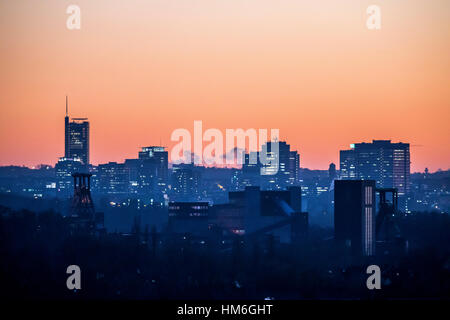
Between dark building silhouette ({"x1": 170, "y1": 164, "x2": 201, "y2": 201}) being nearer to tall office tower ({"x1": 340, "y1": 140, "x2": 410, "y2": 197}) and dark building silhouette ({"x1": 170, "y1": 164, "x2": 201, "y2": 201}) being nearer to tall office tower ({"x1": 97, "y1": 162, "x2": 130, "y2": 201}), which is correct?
tall office tower ({"x1": 97, "y1": 162, "x2": 130, "y2": 201})

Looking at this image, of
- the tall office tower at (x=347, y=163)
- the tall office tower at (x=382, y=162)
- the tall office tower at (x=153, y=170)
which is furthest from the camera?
the tall office tower at (x=153, y=170)

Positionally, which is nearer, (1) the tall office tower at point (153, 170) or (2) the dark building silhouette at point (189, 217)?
(2) the dark building silhouette at point (189, 217)

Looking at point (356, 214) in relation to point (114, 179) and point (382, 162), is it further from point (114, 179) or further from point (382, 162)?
point (114, 179)

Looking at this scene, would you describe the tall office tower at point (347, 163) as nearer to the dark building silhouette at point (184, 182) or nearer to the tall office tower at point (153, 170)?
the dark building silhouette at point (184, 182)

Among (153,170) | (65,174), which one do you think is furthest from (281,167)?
(65,174)

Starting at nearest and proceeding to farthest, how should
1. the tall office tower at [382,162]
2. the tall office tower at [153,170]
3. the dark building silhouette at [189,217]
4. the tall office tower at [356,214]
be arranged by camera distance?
1. the tall office tower at [356,214]
2. the dark building silhouette at [189,217]
3. the tall office tower at [382,162]
4. the tall office tower at [153,170]

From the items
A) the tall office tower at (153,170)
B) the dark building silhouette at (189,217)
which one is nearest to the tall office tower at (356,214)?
the dark building silhouette at (189,217)
